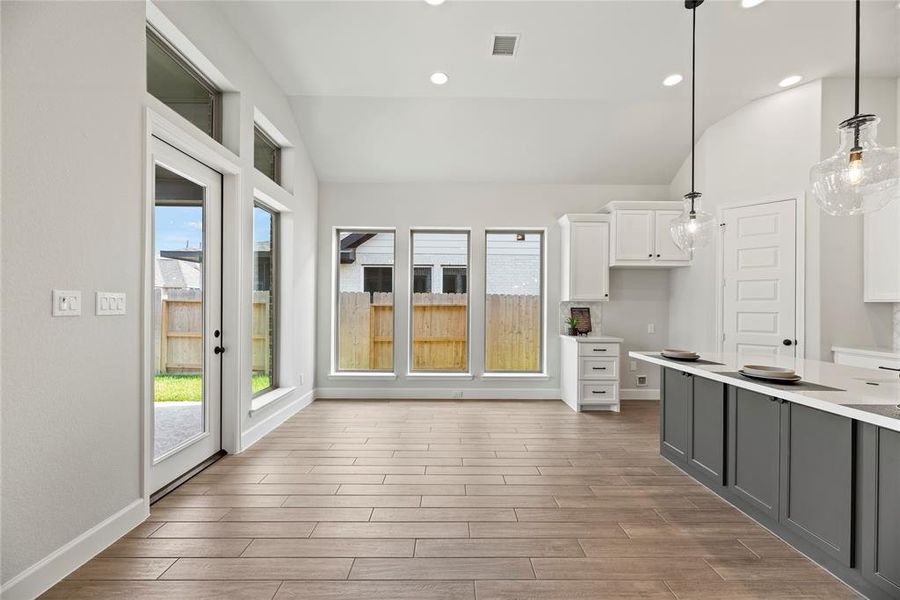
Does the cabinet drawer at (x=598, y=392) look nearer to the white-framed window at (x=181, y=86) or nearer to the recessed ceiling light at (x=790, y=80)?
the recessed ceiling light at (x=790, y=80)

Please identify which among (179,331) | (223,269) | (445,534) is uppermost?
(223,269)

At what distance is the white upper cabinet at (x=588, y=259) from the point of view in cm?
533

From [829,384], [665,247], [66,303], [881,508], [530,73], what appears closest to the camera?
[881,508]

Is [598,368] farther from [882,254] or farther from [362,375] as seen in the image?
[362,375]

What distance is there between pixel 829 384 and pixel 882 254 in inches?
106

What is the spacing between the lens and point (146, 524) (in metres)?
2.40

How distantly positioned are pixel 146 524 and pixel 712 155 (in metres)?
6.17

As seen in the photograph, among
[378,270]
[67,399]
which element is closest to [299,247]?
[378,270]

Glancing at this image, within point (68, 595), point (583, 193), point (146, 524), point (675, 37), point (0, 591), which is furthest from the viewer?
point (583, 193)

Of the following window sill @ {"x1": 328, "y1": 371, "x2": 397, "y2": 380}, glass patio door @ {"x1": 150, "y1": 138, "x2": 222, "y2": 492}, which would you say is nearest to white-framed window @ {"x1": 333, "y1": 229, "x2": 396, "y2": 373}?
window sill @ {"x1": 328, "y1": 371, "x2": 397, "y2": 380}

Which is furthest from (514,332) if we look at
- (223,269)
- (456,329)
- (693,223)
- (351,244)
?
(223,269)

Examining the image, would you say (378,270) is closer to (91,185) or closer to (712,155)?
(91,185)

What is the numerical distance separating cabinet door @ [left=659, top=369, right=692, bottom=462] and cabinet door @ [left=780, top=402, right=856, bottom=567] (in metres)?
0.91

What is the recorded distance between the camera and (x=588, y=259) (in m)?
5.34
